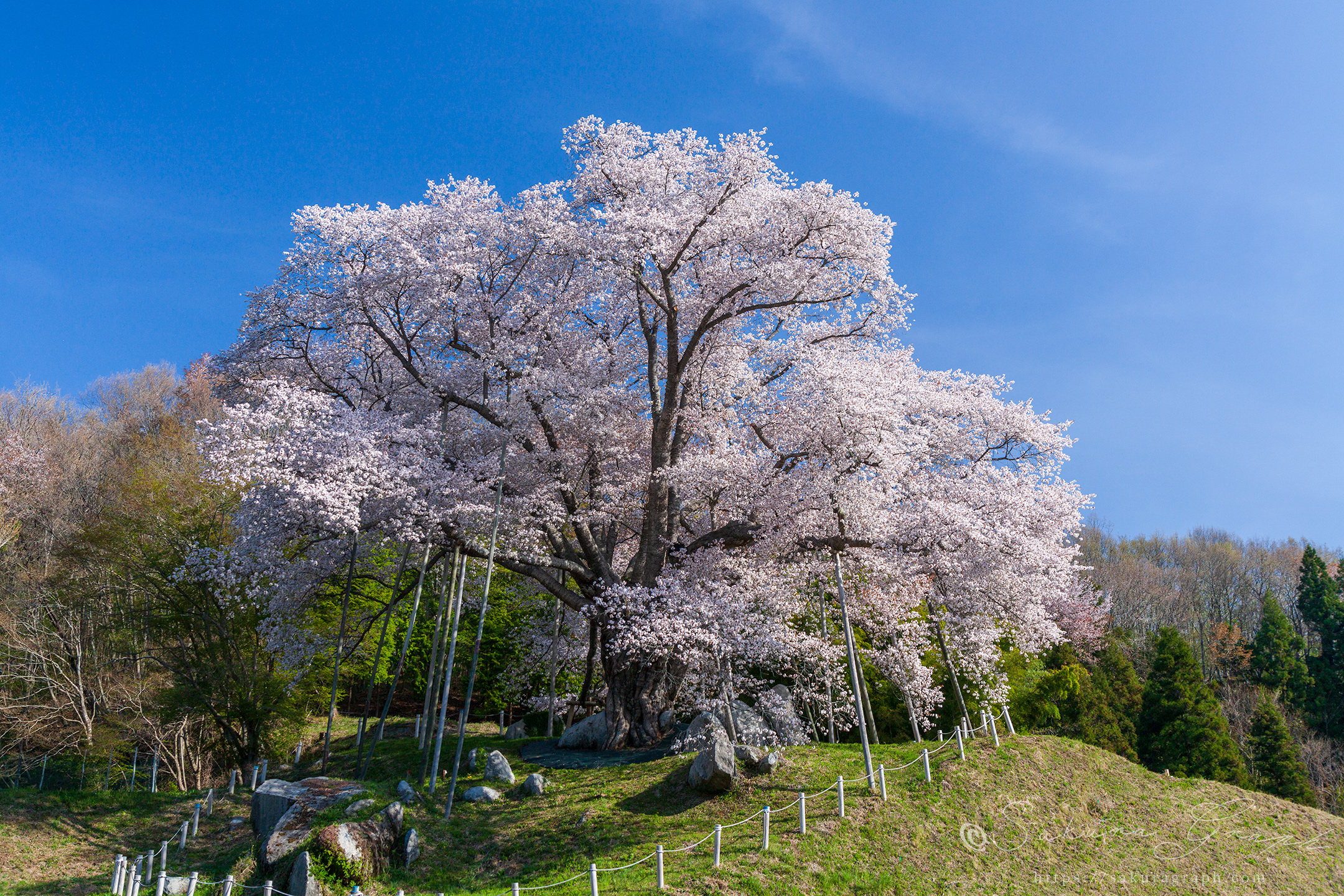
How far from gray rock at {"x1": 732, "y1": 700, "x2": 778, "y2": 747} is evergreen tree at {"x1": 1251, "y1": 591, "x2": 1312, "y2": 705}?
3445cm

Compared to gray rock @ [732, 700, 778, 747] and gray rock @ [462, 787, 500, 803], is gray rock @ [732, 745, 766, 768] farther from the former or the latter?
gray rock @ [462, 787, 500, 803]

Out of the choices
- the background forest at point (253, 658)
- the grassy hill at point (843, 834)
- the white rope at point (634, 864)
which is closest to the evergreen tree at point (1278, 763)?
the background forest at point (253, 658)

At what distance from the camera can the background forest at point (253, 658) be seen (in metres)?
22.6

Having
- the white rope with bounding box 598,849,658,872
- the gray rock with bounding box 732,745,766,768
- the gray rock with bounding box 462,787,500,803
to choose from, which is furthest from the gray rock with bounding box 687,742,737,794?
the gray rock with bounding box 462,787,500,803

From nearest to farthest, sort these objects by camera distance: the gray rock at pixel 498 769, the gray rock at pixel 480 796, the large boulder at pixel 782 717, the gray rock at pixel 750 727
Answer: the gray rock at pixel 480 796, the gray rock at pixel 498 769, the gray rock at pixel 750 727, the large boulder at pixel 782 717

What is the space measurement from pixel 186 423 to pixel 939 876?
139ft

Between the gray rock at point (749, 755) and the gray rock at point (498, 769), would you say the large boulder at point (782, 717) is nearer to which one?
the gray rock at point (749, 755)

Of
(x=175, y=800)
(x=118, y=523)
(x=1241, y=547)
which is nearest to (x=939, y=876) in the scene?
(x=175, y=800)

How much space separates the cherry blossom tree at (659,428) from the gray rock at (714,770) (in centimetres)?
224

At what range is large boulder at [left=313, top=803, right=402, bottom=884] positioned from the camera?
493 inches

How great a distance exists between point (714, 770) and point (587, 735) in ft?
23.1

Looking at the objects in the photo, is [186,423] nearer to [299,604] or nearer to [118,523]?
[118,523]

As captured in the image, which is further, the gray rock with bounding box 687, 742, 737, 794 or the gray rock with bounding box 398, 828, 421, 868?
the gray rock with bounding box 687, 742, 737, 794

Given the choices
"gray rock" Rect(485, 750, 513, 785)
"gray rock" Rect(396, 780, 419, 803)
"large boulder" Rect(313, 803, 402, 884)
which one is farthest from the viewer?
"gray rock" Rect(485, 750, 513, 785)
